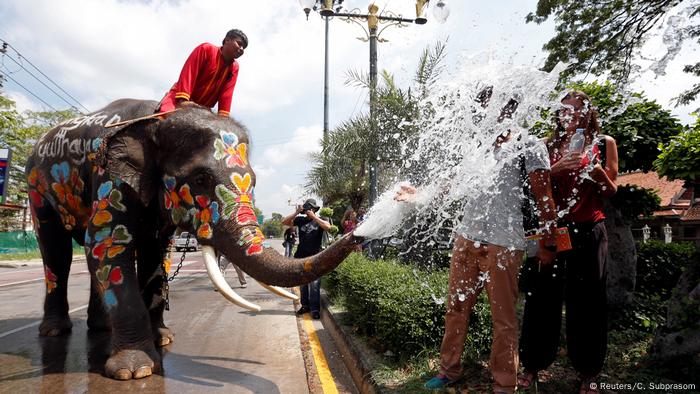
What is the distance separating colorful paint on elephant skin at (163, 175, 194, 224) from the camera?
396 centimetres

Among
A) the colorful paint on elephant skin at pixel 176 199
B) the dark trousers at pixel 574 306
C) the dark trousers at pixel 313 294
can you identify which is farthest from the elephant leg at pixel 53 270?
the dark trousers at pixel 574 306

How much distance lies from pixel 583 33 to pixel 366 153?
4.80 meters

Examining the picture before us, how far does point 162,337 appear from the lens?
5.03 meters

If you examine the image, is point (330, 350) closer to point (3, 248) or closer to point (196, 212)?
point (196, 212)

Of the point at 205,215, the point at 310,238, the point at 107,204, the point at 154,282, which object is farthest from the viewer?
the point at 310,238

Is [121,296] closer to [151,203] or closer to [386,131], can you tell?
[151,203]

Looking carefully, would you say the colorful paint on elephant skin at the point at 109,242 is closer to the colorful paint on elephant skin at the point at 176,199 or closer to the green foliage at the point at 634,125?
the colorful paint on elephant skin at the point at 176,199

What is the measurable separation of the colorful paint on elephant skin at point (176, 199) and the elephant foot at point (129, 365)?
116 cm

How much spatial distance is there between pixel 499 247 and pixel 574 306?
686mm

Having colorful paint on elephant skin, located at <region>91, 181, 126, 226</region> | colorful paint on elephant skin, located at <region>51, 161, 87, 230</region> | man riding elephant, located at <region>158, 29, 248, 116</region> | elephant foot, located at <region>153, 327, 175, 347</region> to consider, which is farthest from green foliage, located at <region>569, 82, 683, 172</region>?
colorful paint on elephant skin, located at <region>51, 161, 87, 230</region>

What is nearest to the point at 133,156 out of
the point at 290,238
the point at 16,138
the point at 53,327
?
the point at 53,327

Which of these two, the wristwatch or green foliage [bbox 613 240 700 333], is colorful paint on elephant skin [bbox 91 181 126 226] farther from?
green foliage [bbox 613 240 700 333]

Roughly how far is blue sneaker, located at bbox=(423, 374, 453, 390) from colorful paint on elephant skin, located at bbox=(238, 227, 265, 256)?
155cm

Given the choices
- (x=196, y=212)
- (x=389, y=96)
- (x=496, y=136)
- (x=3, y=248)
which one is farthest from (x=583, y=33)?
(x=3, y=248)
